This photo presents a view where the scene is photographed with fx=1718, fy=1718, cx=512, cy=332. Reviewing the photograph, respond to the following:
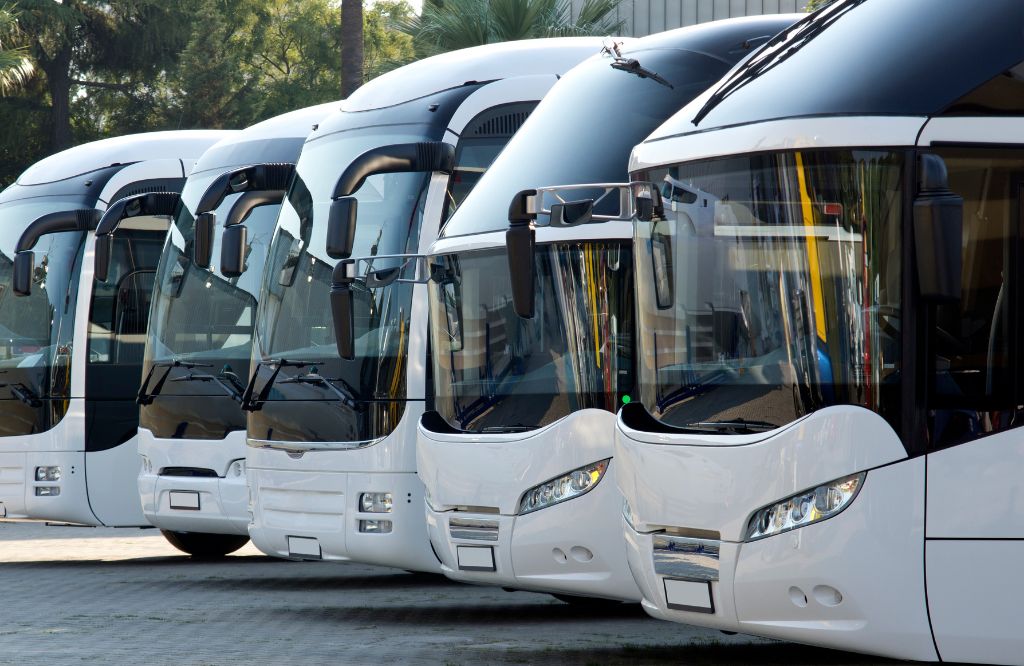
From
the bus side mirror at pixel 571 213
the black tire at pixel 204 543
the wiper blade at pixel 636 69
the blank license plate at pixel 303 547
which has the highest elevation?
the wiper blade at pixel 636 69

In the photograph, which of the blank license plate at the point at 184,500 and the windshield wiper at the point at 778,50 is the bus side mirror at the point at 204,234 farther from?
the windshield wiper at the point at 778,50

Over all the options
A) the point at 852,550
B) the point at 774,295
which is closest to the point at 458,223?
the point at 774,295

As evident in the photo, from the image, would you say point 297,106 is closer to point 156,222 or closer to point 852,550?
point 156,222

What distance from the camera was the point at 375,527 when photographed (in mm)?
10484

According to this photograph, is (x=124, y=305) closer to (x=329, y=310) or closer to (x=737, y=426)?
(x=329, y=310)

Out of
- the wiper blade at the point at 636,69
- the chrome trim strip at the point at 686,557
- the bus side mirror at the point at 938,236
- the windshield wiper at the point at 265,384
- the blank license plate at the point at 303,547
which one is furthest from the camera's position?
the windshield wiper at the point at 265,384

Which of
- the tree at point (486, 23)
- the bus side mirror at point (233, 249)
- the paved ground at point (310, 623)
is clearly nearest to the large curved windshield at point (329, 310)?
the bus side mirror at point (233, 249)

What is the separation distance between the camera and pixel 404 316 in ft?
34.9

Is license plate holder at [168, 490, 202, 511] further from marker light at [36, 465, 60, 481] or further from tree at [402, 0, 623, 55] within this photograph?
tree at [402, 0, 623, 55]

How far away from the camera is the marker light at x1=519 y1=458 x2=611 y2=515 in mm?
8742

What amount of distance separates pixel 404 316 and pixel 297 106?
32566 millimetres

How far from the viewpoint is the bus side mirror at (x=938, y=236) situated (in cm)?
597

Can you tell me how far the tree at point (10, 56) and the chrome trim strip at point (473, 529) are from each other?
2401cm

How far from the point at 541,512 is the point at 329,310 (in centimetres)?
287
